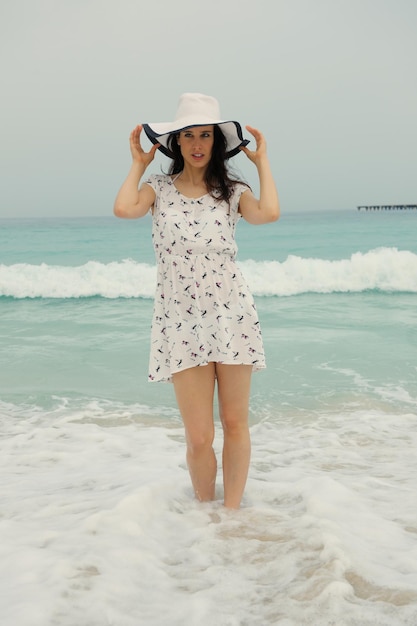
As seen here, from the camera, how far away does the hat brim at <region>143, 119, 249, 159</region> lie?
3369mm

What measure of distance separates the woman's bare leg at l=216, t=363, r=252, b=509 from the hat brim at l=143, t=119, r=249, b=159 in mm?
1212

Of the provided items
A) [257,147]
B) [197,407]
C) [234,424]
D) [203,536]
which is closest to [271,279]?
[257,147]

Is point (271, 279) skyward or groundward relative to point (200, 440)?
groundward

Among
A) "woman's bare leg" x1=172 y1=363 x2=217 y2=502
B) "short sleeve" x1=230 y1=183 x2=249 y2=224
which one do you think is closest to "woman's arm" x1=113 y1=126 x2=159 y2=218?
"short sleeve" x1=230 y1=183 x2=249 y2=224

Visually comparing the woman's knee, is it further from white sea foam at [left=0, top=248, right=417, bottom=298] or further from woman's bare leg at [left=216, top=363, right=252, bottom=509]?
white sea foam at [left=0, top=248, right=417, bottom=298]

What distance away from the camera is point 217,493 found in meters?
3.88

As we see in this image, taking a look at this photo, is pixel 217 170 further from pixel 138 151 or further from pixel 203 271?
pixel 203 271

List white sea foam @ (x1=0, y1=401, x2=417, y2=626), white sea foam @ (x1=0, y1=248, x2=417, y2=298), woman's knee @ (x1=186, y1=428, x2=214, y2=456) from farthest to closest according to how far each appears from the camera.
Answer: white sea foam @ (x1=0, y1=248, x2=417, y2=298), woman's knee @ (x1=186, y1=428, x2=214, y2=456), white sea foam @ (x1=0, y1=401, x2=417, y2=626)

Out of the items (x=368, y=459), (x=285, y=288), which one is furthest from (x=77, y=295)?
(x=368, y=459)

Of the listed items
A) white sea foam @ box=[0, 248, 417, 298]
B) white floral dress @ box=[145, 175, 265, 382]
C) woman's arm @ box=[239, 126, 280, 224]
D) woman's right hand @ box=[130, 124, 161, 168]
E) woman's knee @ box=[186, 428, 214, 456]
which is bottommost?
white sea foam @ box=[0, 248, 417, 298]

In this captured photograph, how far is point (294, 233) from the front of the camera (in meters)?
37.1

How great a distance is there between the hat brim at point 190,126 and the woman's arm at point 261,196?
6 centimetres

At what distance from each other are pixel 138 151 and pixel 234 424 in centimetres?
160

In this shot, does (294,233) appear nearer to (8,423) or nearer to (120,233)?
(120,233)
